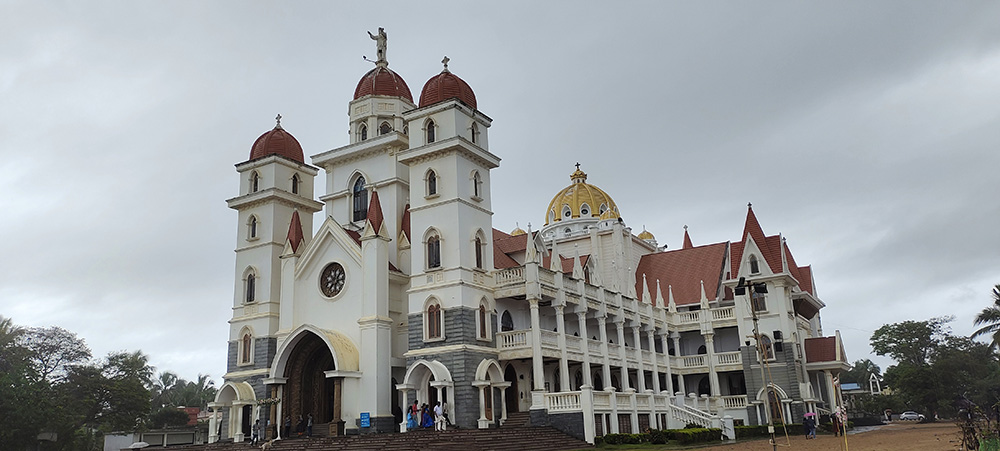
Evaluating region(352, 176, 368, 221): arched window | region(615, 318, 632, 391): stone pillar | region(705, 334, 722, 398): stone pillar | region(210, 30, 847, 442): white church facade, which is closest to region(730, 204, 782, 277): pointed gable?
region(210, 30, 847, 442): white church facade

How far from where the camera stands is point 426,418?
1228 inches

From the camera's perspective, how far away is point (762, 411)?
42.8 meters

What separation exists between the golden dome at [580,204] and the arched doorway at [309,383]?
30883mm

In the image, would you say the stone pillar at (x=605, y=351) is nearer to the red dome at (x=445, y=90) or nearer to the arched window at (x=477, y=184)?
the arched window at (x=477, y=184)

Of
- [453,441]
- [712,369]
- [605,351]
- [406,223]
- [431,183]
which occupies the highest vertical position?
[431,183]

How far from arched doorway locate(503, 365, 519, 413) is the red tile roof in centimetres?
1920

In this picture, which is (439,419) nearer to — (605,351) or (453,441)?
(453,441)

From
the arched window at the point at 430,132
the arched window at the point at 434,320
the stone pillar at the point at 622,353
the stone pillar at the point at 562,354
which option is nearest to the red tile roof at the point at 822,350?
the stone pillar at the point at 622,353

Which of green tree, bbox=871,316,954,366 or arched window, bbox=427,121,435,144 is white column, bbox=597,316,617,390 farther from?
green tree, bbox=871,316,954,366

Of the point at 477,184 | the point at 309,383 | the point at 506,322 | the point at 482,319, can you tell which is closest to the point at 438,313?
the point at 482,319

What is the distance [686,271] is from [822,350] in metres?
9.87

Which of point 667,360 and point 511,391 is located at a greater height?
point 667,360

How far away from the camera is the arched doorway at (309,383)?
3538 cm

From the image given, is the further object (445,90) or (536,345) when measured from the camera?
(445,90)
